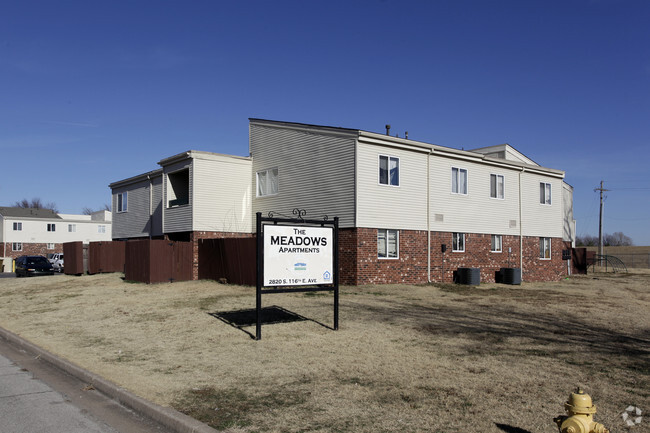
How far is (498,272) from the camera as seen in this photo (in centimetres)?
2773

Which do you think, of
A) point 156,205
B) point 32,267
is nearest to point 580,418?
point 156,205

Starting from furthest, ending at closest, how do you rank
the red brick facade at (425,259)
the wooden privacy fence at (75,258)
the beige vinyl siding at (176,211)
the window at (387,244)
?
the wooden privacy fence at (75,258) → the beige vinyl siding at (176,211) → the window at (387,244) → the red brick facade at (425,259)

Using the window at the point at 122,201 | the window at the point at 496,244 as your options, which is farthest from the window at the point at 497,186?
the window at the point at 122,201

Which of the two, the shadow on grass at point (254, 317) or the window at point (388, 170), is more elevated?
the window at point (388, 170)

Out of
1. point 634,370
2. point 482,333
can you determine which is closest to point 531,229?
point 482,333

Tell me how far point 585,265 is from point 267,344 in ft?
115

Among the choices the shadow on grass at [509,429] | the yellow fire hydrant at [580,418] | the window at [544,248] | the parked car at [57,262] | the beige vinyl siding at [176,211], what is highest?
the beige vinyl siding at [176,211]

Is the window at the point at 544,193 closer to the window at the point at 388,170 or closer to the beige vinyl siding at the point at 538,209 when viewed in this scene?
the beige vinyl siding at the point at 538,209

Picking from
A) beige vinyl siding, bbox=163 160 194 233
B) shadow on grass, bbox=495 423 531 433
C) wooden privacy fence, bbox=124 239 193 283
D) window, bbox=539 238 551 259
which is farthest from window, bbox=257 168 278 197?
shadow on grass, bbox=495 423 531 433

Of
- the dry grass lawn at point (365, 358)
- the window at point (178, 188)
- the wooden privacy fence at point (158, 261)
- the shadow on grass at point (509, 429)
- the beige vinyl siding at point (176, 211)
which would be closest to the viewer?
the shadow on grass at point (509, 429)

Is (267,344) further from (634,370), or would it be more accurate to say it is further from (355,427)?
(634,370)

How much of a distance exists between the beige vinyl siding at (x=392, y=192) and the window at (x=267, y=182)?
19.0 feet

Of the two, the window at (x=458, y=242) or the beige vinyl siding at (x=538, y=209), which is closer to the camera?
the window at (x=458, y=242)

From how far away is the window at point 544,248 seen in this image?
3103cm
